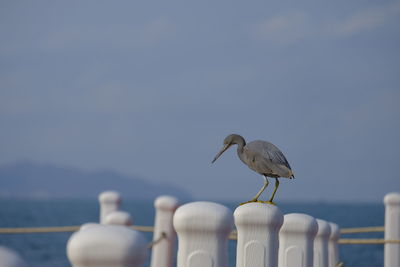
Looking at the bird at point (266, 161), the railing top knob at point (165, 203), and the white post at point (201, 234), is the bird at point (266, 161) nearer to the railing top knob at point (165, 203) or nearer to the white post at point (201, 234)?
the white post at point (201, 234)

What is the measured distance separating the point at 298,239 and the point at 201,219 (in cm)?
100

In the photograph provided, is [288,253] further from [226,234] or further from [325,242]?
[226,234]

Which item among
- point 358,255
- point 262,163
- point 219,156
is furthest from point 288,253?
point 358,255

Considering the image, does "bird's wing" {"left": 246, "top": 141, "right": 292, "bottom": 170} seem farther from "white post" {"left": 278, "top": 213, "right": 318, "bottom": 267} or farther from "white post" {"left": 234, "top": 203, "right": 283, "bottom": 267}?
"white post" {"left": 234, "top": 203, "right": 283, "bottom": 267}

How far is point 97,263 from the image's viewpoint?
162 cm

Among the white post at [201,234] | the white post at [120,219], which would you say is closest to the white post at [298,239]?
the white post at [201,234]

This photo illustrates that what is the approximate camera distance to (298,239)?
325cm

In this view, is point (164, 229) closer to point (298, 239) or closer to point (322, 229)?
point (322, 229)

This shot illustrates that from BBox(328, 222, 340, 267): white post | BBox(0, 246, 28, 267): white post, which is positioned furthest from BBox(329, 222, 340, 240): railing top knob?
BBox(0, 246, 28, 267): white post

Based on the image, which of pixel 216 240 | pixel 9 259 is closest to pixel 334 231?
pixel 216 240

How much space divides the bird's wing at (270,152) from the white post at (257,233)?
0.58 metres

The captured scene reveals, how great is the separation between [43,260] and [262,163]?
83.0 feet

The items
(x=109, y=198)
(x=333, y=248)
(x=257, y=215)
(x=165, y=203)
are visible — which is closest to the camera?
(x=257, y=215)

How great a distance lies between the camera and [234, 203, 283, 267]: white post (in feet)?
9.05
